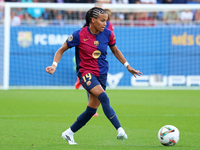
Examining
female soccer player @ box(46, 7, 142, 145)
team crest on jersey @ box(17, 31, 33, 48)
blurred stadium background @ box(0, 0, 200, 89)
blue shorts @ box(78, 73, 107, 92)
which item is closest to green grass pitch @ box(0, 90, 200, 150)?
female soccer player @ box(46, 7, 142, 145)

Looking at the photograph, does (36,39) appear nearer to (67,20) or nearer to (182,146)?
(67,20)

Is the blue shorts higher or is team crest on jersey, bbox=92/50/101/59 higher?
team crest on jersey, bbox=92/50/101/59

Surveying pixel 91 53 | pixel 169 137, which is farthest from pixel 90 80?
pixel 169 137

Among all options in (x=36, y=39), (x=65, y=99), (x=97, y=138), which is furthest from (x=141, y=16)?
(x=97, y=138)

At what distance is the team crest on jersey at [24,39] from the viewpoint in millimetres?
15385

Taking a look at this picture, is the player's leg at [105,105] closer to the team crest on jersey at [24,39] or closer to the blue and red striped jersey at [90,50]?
the blue and red striped jersey at [90,50]

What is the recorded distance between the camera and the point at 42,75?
50.9 ft

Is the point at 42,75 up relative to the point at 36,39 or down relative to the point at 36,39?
down

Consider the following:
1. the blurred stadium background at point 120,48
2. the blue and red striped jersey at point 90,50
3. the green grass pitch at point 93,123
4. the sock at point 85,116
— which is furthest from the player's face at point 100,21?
the blurred stadium background at point 120,48

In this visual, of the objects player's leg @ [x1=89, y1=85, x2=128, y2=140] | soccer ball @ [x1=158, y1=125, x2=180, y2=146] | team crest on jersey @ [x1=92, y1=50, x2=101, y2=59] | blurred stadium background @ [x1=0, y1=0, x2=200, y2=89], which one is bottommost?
blurred stadium background @ [x1=0, y1=0, x2=200, y2=89]

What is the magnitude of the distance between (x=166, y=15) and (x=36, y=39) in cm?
609

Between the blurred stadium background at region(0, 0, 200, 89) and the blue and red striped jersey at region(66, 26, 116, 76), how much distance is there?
10.7 meters

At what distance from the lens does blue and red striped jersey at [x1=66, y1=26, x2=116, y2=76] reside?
4828mm

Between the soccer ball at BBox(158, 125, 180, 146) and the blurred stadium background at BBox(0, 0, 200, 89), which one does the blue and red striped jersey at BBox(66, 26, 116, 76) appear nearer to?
the soccer ball at BBox(158, 125, 180, 146)
